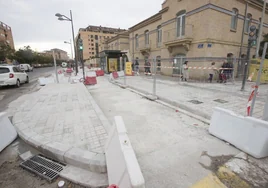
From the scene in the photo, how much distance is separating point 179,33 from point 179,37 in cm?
76

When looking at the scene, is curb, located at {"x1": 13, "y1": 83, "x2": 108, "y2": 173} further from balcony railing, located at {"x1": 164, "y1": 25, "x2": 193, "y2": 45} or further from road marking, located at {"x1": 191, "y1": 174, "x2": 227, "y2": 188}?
balcony railing, located at {"x1": 164, "y1": 25, "x2": 193, "y2": 45}

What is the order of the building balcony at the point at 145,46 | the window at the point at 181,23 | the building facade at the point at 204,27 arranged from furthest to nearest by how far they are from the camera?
1. the building balcony at the point at 145,46
2. the window at the point at 181,23
3. the building facade at the point at 204,27

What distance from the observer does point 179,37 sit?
1334 centimetres

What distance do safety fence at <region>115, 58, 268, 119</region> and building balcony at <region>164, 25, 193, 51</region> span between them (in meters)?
1.61

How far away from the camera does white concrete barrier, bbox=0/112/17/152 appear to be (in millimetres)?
2982

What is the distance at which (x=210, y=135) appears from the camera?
10.9ft

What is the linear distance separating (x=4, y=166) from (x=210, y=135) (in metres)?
4.33

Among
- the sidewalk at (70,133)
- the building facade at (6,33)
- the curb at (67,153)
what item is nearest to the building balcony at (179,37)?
the sidewalk at (70,133)

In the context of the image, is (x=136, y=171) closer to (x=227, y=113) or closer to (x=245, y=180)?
(x=245, y=180)

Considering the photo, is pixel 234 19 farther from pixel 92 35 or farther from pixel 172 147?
pixel 92 35

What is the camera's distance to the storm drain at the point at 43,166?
222 cm

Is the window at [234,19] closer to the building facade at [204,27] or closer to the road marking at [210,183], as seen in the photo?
the building facade at [204,27]

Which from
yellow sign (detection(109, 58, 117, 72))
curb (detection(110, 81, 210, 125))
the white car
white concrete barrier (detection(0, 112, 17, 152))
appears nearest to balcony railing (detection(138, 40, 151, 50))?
yellow sign (detection(109, 58, 117, 72))

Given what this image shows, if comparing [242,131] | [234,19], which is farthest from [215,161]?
[234,19]
